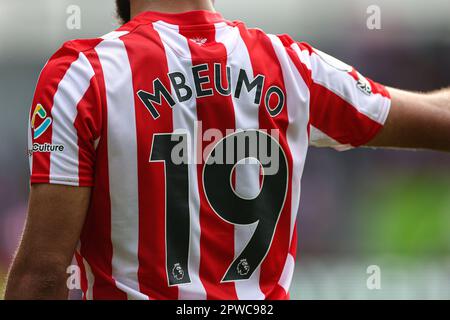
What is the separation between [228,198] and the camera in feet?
5.17

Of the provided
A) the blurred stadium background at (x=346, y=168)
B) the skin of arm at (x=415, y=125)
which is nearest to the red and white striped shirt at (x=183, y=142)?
the skin of arm at (x=415, y=125)

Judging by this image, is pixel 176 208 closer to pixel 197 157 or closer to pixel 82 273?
pixel 197 157

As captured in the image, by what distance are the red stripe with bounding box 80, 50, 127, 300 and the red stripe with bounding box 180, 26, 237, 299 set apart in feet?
0.62

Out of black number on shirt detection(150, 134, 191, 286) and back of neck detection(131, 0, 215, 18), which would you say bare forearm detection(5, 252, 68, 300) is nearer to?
black number on shirt detection(150, 134, 191, 286)

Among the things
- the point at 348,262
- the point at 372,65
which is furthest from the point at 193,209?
the point at 372,65

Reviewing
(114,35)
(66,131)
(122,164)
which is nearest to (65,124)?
(66,131)

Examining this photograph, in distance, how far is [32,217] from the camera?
139cm

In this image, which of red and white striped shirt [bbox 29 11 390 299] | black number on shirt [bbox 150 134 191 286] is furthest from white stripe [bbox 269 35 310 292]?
black number on shirt [bbox 150 134 191 286]

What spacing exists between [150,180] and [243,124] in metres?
0.23

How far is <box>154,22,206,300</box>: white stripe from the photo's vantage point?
151 cm

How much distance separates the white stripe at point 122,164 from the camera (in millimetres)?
1449
